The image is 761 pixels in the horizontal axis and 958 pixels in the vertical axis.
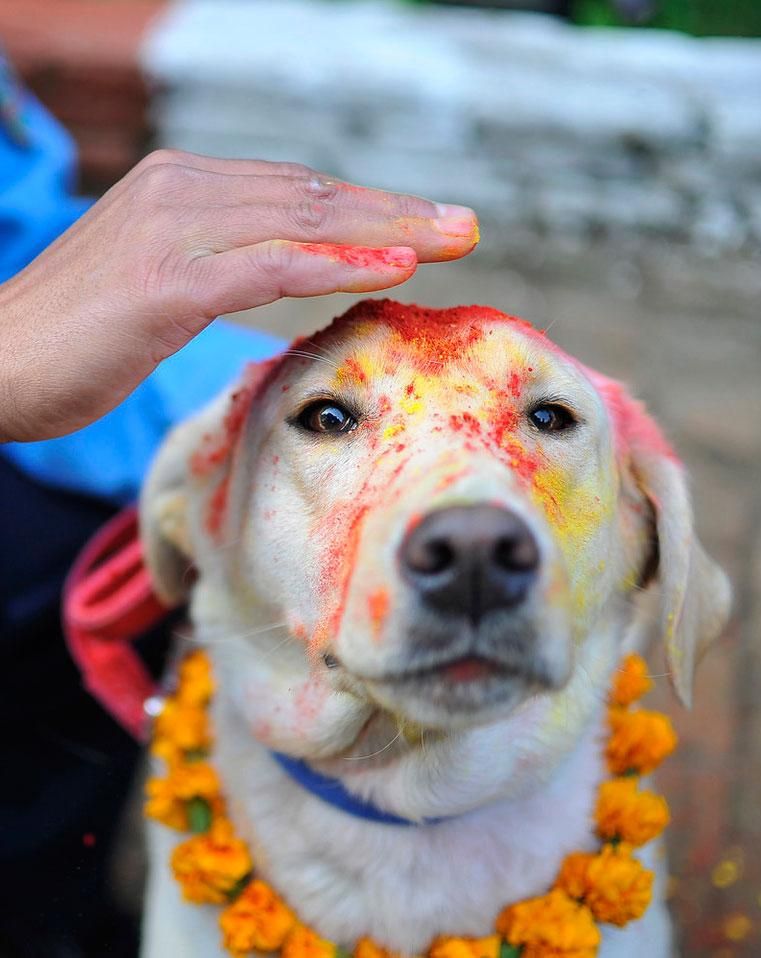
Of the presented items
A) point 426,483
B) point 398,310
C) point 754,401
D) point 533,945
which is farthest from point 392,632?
point 754,401

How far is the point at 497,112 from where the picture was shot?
4.39m

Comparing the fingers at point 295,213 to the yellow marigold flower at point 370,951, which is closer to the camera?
the fingers at point 295,213

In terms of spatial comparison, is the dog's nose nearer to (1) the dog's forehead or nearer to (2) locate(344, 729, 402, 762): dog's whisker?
(1) the dog's forehead

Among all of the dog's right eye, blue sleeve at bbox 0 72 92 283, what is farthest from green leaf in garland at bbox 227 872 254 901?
blue sleeve at bbox 0 72 92 283

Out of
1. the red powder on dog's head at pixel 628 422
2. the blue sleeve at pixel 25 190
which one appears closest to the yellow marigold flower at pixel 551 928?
the red powder on dog's head at pixel 628 422

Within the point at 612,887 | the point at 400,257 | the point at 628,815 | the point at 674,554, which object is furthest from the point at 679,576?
the point at 400,257

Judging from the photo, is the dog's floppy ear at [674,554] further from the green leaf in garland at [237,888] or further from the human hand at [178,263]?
the green leaf in garland at [237,888]

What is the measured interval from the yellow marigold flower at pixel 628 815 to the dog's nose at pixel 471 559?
0.78 meters

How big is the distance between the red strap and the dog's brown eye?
1.07 m

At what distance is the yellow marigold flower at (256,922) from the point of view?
1614 millimetres

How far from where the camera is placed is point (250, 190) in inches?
54.2

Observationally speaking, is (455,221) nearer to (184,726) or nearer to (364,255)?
(364,255)

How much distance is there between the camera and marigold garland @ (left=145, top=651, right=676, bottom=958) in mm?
1604

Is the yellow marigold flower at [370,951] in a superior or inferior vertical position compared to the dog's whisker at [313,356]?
inferior
